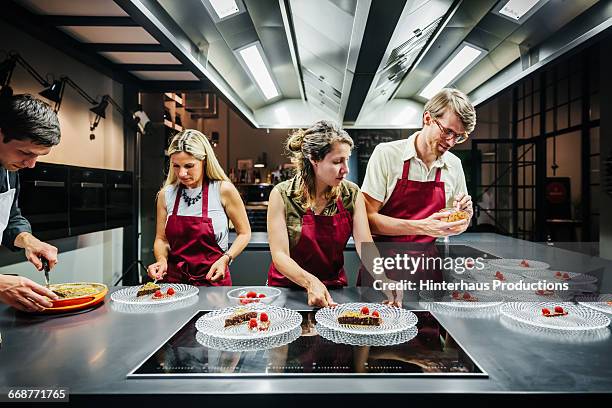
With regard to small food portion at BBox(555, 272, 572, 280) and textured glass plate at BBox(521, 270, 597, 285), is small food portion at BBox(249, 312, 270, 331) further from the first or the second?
small food portion at BBox(555, 272, 572, 280)

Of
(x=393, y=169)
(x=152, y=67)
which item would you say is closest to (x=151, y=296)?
(x=393, y=169)

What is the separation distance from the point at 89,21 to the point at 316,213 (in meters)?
2.27

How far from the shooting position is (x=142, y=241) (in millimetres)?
4352

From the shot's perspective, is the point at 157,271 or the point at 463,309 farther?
the point at 157,271

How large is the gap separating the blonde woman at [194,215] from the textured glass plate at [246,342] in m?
0.93

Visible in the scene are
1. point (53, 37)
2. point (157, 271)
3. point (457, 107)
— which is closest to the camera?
point (457, 107)

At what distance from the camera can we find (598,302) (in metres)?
1.29

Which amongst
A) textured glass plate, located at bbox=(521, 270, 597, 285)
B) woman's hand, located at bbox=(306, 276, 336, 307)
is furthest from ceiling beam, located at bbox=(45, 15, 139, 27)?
textured glass plate, located at bbox=(521, 270, 597, 285)

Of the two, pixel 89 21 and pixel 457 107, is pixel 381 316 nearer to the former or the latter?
pixel 457 107

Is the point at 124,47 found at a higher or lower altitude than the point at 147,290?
higher

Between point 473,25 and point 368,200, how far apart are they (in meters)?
0.93

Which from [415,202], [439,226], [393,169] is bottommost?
[439,226]

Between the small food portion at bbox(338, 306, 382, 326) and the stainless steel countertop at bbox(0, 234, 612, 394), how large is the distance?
203 mm
